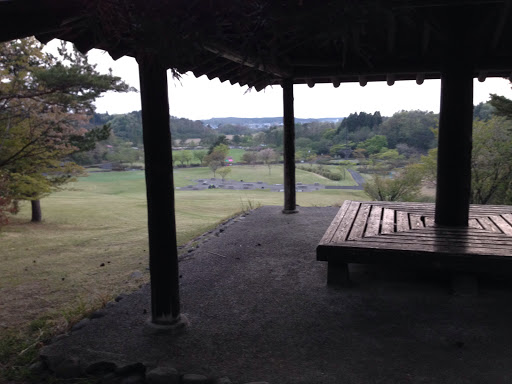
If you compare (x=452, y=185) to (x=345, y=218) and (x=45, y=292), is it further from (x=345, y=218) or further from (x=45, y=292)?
(x=45, y=292)

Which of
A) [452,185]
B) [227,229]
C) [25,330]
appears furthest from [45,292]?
[452,185]

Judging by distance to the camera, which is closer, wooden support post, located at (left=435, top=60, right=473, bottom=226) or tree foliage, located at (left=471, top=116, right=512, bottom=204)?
wooden support post, located at (left=435, top=60, right=473, bottom=226)

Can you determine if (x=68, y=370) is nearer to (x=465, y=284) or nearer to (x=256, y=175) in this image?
(x=465, y=284)

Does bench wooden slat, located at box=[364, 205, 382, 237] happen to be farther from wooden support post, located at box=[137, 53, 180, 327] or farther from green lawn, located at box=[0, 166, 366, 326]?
green lawn, located at box=[0, 166, 366, 326]

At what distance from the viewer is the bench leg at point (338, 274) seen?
414 centimetres

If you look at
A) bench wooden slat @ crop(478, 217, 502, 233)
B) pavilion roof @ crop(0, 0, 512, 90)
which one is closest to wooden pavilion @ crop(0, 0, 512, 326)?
pavilion roof @ crop(0, 0, 512, 90)

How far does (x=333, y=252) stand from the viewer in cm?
389

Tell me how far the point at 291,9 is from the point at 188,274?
384 centimetres

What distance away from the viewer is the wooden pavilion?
1.42m

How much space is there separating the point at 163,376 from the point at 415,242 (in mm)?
2621

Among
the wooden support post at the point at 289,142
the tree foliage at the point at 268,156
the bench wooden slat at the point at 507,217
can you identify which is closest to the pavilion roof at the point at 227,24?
the bench wooden slat at the point at 507,217

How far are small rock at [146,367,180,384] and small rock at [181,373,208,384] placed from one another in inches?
2.4

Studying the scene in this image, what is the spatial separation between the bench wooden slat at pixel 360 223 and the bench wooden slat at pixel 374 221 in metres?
0.06

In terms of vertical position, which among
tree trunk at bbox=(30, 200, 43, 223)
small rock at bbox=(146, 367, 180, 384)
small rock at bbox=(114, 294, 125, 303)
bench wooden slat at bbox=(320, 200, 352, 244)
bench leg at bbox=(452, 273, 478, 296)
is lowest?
tree trunk at bbox=(30, 200, 43, 223)
